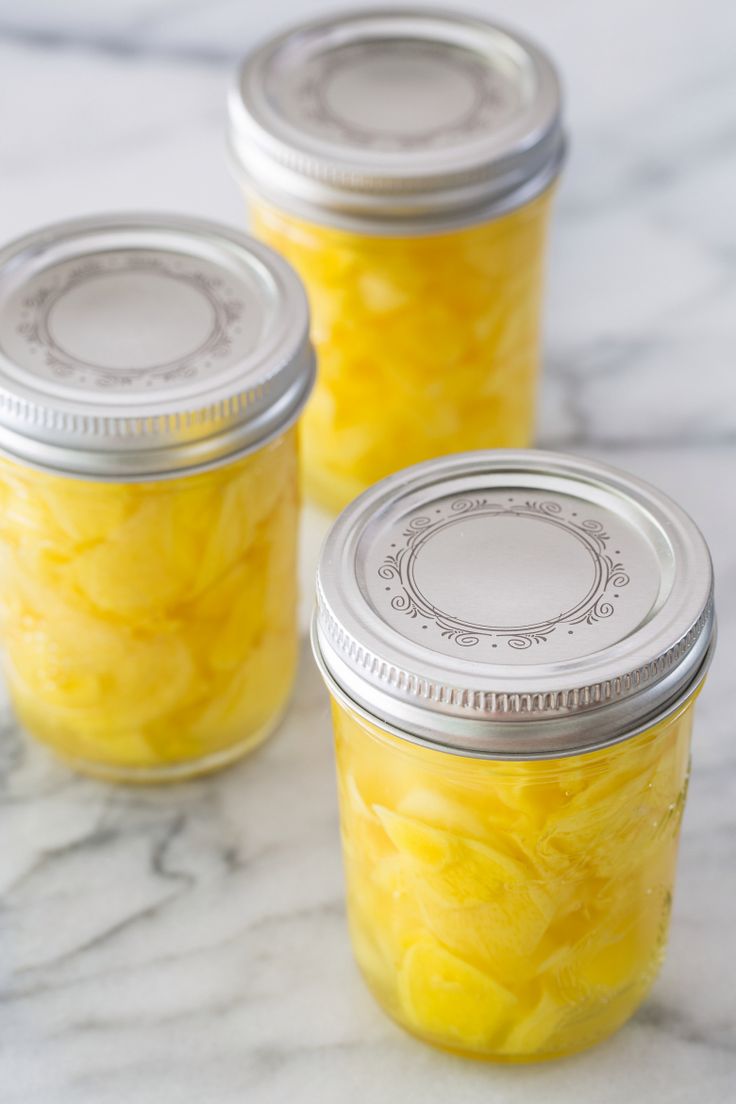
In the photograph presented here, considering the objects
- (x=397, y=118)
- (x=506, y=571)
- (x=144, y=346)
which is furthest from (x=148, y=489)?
(x=397, y=118)

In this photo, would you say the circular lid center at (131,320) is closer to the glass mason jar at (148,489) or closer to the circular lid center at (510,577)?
the glass mason jar at (148,489)

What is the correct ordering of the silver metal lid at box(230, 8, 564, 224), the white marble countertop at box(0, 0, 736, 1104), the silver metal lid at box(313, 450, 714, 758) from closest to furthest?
the silver metal lid at box(313, 450, 714, 758)
the white marble countertop at box(0, 0, 736, 1104)
the silver metal lid at box(230, 8, 564, 224)

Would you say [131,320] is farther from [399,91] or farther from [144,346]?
[399,91]

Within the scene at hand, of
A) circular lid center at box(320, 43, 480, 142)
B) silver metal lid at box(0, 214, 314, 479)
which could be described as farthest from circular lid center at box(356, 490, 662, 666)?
circular lid center at box(320, 43, 480, 142)

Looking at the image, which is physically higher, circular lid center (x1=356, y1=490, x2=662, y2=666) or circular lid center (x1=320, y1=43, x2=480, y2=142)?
circular lid center (x1=320, y1=43, x2=480, y2=142)

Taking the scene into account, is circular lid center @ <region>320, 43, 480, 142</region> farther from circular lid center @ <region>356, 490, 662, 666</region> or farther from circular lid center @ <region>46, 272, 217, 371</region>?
circular lid center @ <region>356, 490, 662, 666</region>

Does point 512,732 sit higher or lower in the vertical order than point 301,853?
higher

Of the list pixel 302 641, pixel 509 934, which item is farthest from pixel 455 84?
pixel 509 934
